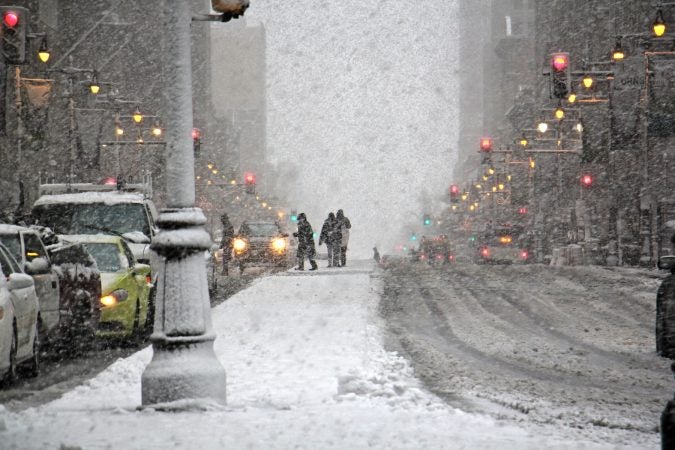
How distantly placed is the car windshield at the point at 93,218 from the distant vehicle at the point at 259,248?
18078 millimetres

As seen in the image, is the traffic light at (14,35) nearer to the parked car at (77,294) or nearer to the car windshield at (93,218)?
the car windshield at (93,218)

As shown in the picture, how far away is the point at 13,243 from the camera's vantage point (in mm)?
12648

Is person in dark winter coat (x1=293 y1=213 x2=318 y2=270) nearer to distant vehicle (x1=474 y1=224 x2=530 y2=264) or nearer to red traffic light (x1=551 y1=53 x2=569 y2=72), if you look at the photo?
red traffic light (x1=551 y1=53 x2=569 y2=72)

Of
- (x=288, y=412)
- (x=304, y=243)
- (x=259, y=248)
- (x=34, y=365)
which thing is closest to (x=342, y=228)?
(x=304, y=243)

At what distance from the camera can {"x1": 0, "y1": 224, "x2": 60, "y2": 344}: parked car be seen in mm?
12117

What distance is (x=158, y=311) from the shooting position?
7770 mm

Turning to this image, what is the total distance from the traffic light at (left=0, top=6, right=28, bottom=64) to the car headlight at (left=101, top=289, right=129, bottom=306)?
452 inches

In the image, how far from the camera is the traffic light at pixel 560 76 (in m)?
31.0

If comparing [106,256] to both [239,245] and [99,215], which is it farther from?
[239,245]

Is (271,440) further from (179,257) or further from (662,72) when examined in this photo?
(662,72)

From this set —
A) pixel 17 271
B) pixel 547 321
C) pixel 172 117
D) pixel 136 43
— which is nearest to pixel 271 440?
pixel 172 117

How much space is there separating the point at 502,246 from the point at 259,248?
17268 millimetres

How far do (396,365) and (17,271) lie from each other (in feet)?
14.1

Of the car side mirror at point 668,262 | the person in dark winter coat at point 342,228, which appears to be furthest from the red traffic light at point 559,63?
the car side mirror at point 668,262
